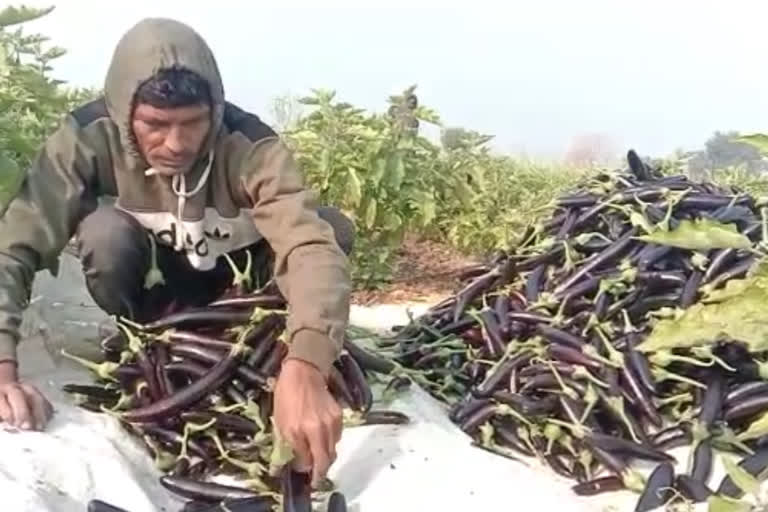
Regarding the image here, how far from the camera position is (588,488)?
10.5 feet

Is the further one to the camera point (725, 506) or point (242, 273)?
point (242, 273)

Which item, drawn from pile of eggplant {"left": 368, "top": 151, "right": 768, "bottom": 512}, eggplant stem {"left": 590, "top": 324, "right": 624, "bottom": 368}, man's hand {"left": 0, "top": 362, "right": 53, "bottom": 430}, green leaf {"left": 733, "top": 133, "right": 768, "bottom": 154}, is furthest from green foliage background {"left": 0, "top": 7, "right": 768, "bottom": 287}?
green leaf {"left": 733, "top": 133, "right": 768, "bottom": 154}

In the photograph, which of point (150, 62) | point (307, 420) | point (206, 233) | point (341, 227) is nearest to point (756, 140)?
point (307, 420)

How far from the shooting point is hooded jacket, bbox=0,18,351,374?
3111mm

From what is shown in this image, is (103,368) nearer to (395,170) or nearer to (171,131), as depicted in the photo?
(171,131)

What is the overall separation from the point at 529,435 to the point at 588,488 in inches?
11.2

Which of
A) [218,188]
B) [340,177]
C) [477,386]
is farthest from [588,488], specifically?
[340,177]

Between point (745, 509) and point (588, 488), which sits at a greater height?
point (745, 509)

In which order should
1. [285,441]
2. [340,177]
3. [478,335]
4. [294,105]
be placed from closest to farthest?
[285,441], [478,335], [340,177], [294,105]

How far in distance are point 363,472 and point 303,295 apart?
0.43 m

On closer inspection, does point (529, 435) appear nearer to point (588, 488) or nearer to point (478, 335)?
point (588, 488)

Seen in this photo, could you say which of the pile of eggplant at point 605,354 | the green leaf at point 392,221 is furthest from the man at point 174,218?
the green leaf at point 392,221

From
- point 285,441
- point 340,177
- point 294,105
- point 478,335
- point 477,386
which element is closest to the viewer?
point 285,441

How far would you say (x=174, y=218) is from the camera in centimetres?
359
